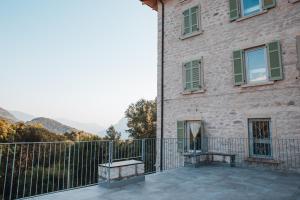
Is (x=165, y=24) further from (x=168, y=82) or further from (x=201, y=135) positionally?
(x=201, y=135)

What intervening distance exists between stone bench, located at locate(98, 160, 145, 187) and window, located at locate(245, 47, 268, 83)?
5.92m

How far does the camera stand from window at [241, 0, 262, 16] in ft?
29.6

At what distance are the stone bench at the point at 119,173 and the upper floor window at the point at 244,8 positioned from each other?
297 inches

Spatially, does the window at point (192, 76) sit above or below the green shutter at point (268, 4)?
below

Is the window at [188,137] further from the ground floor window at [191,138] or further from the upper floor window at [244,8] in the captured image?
the upper floor window at [244,8]

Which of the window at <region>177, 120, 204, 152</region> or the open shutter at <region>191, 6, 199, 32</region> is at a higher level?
the open shutter at <region>191, 6, 199, 32</region>

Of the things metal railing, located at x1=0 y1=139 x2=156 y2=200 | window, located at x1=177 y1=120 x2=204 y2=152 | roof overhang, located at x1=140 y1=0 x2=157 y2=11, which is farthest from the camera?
roof overhang, located at x1=140 y1=0 x2=157 y2=11

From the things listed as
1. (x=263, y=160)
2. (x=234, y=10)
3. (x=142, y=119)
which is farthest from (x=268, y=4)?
(x=142, y=119)

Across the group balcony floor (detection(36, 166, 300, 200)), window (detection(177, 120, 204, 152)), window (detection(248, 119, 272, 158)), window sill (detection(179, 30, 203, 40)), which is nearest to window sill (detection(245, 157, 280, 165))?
window (detection(248, 119, 272, 158))

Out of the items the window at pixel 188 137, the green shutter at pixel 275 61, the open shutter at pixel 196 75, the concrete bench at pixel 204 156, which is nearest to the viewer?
the green shutter at pixel 275 61

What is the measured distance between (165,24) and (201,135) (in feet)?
21.2

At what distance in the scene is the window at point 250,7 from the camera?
902 cm

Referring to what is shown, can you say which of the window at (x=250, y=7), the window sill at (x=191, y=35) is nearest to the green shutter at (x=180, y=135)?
the window sill at (x=191, y=35)

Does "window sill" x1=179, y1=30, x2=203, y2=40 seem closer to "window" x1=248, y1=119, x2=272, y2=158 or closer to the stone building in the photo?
the stone building
